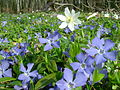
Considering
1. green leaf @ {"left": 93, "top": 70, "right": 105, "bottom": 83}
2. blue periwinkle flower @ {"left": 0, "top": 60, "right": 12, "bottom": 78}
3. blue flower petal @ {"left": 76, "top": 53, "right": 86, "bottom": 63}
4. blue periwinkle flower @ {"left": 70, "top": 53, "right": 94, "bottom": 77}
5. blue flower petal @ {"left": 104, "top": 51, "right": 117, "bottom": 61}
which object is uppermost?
blue flower petal @ {"left": 104, "top": 51, "right": 117, "bottom": 61}

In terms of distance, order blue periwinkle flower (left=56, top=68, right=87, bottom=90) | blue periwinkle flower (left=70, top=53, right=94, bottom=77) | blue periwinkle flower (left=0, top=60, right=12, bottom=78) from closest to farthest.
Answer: blue periwinkle flower (left=56, top=68, right=87, bottom=90), blue periwinkle flower (left=70, top=53, right=94, bottom=77), blue periwinkle flower (left=0, top=60, right=12, bottom=78)

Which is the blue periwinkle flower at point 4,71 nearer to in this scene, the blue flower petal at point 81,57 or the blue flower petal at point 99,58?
the blue flower petal at point 81,57

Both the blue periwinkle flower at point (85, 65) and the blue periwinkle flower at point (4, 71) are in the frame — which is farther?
the blue periwinkle flower at point (4, 71)

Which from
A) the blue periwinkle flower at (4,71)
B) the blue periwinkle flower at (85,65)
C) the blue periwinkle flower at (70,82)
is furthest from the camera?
the blue periwinkle flower at (4,71)

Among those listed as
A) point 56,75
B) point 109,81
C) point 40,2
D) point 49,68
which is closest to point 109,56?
point 109,81

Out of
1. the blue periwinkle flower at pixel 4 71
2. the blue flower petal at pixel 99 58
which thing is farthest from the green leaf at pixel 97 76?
the blue periwinkle flower at pixel 4 71

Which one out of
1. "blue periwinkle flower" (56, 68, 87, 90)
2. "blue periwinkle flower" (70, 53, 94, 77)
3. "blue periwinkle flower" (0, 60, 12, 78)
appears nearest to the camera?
"blue periwinkle flower" (56, 68, 87, 90)

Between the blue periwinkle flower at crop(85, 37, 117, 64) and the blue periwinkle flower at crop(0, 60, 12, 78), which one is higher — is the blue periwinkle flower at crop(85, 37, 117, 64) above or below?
above

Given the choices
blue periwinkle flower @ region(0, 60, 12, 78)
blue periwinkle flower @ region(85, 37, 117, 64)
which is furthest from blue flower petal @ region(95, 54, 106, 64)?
blue periwinkle flower @ region(0, 60, 12, 78)

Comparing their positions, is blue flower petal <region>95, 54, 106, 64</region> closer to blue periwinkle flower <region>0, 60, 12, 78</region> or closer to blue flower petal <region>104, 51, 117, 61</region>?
blue flower petal <region>104, 51, 117, 61</region>

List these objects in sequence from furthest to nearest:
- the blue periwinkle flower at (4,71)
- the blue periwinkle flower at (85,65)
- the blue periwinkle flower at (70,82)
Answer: the blue periwinkle flower at (4,71)
the blue periwinkle flower at (85,65)
the blue periwinkle flower at (70,82)

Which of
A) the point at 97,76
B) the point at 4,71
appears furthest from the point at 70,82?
the point at 4,71

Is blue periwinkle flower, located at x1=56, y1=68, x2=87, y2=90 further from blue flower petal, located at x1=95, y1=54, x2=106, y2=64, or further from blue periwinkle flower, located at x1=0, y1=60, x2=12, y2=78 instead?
blue periwinkle flower, located at x1=0, y1=60, x2=12, y2=78

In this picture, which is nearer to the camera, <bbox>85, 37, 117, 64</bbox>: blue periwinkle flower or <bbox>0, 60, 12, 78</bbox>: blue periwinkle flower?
<bbox>85, 37, 117, 64</bbox>: blue periwinkle flower
